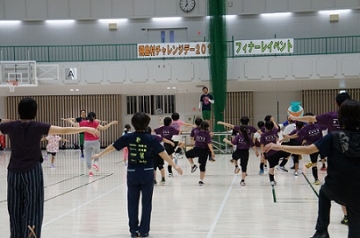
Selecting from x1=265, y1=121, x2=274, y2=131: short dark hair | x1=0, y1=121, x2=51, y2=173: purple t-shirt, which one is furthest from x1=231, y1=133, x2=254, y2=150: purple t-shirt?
x1=0, y1=121, x2=51, y2=173: purple t-shirt

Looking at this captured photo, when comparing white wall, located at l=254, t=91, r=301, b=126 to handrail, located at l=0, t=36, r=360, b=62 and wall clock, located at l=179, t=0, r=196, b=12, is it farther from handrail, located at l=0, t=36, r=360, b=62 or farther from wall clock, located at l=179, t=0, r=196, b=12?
wall clock, located at l=179, t=0, r=196, b=12

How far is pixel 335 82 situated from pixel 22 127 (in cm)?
2684

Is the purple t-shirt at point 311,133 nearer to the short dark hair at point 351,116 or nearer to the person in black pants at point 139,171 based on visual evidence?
the person in black pants at point 139,171

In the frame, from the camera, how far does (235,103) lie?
111 feet

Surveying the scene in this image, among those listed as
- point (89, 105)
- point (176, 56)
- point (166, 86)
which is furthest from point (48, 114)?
point (176, 56)

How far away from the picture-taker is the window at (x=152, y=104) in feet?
115

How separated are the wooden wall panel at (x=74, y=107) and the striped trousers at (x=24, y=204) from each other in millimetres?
29004

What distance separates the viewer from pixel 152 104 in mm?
34969

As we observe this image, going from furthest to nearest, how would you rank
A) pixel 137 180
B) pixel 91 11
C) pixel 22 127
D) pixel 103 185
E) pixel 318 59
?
pixel 91 11
pixel 318 59
pixel 103 185
pixel 137 180
pixel 22 127

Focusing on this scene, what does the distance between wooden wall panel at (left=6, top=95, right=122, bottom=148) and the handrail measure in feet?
11.9

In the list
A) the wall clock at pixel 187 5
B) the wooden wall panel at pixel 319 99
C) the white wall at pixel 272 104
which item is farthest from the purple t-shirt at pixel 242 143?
the white wall at pixel 272 104

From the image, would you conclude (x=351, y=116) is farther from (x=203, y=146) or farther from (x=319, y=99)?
(x=319, y=99)

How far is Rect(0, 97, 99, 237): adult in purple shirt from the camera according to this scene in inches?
207

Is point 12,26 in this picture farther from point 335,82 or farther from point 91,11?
point 335,82
